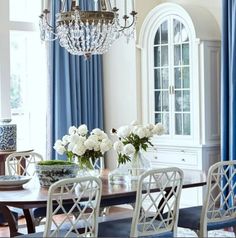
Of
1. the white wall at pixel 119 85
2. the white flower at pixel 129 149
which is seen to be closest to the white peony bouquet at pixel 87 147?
the white flower at pixel 129 149

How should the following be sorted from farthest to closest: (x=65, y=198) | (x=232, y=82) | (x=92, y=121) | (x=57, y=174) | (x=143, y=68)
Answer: (x=92, y=121), (x=143, y=68), (x=232, y=82), (x=57, y=174), (x=65, y=198)

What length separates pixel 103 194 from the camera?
157 inches

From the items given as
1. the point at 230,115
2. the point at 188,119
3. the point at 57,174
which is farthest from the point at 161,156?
the point at 57,174

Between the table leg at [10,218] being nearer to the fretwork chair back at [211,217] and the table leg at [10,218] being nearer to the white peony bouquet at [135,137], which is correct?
the white peony bouquet at [135,137]

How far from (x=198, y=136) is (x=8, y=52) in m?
2.34

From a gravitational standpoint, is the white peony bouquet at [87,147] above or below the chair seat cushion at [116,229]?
above

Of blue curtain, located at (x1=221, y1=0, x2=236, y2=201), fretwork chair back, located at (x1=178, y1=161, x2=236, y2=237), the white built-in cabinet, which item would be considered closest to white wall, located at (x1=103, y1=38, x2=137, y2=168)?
the white built-in cabinet

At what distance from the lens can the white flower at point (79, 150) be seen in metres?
4.39

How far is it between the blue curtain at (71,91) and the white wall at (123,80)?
0.10 meters

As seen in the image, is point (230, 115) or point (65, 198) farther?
point (230, 115)

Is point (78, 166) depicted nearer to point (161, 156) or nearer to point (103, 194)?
point (103, 194)

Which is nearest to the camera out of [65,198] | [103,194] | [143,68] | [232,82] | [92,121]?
[65,198]

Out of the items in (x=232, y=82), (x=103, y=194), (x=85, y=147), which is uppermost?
(x=232, y=82)

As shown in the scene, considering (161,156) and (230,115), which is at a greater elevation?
(230,115)
